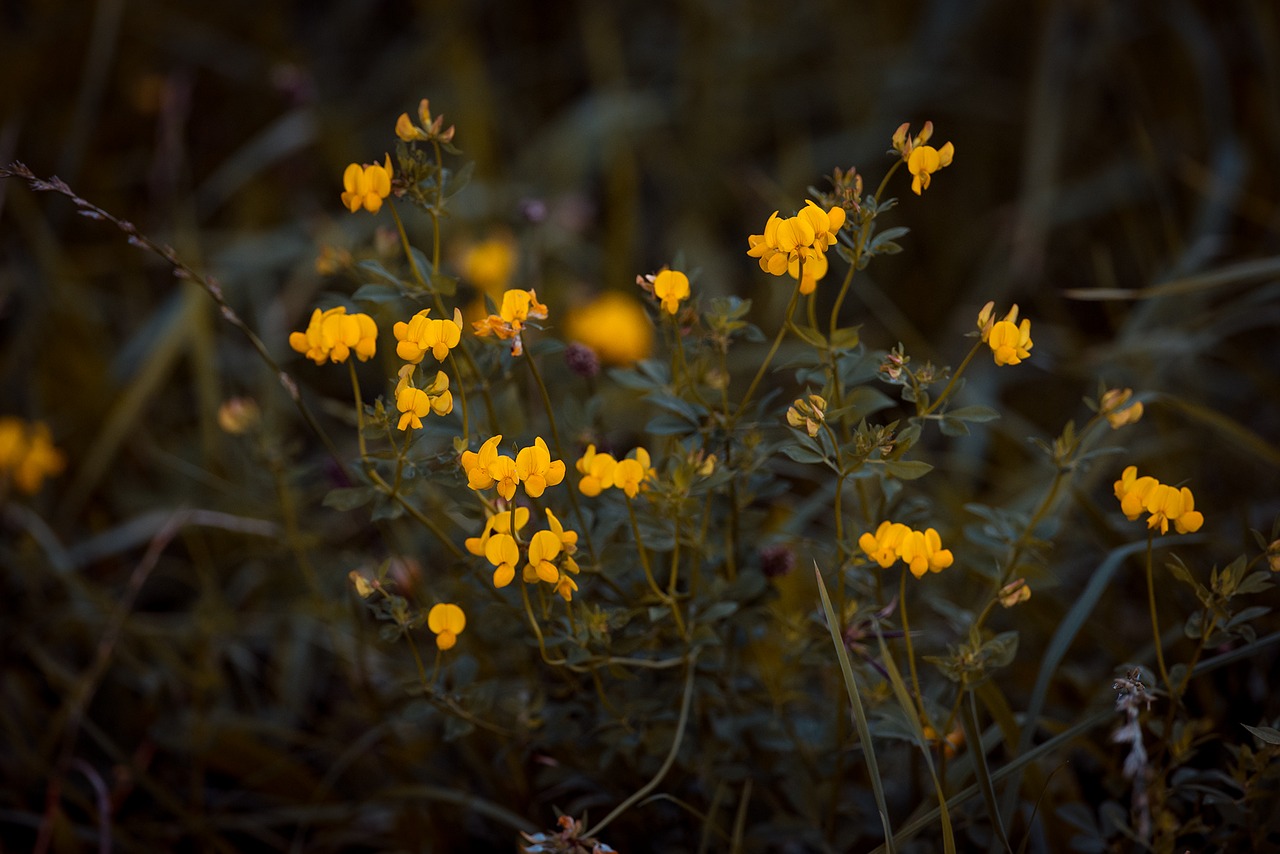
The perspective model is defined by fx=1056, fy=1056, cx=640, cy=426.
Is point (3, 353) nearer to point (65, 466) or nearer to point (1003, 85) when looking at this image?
point (65, 466)

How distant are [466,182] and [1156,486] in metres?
0.64

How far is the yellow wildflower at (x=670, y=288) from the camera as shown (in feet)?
2.90

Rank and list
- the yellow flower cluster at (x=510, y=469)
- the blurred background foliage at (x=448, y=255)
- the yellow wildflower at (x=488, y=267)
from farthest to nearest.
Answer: the yellow wildflower at (x=488, y=267) → the blurred background foliage at (x=448, y=255) → the yellow flower cluster at (x=510, y=469)

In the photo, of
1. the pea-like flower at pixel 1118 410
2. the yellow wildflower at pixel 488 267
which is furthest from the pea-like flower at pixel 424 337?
the yellow wildflower at pixel 488 267

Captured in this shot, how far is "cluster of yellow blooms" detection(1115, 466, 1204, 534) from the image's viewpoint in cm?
87

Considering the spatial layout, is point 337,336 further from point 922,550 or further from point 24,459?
point 24,459

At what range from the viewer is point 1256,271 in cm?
131

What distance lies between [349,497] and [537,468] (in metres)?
0.21

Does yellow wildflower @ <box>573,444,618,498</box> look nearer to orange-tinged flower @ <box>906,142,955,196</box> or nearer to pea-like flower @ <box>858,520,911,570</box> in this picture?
pea-like flower @ <box>858,520,911,570</box>

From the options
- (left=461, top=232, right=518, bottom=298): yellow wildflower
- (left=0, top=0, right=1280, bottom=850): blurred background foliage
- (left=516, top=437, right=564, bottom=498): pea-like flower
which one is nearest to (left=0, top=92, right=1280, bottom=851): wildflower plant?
(left=516, top=437, right=564, bottom=498): pea-like flower

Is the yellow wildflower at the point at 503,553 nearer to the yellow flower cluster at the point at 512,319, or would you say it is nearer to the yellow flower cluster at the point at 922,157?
the yellow flower cluster at the point at 512,319

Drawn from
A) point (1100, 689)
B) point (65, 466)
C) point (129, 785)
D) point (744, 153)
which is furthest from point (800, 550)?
point (744, 153)

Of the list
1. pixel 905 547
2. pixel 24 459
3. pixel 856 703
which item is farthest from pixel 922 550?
pixel 24 459

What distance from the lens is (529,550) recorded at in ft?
2.77
